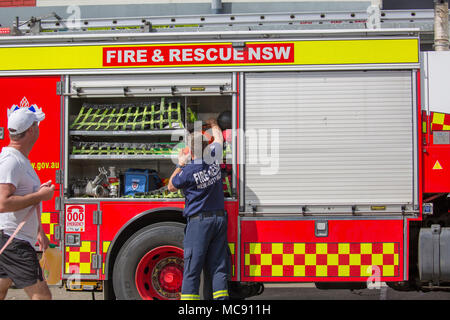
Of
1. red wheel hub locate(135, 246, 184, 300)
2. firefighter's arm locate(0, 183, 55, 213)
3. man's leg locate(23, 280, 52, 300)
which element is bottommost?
red wheel hub locate(135, 246, 184, 300)

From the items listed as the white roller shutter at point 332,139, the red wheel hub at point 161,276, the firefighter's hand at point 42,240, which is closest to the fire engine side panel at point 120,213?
the red wheel hub at point 161,276

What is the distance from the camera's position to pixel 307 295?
6426 millimetres

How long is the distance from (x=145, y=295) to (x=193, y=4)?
6.58 meters

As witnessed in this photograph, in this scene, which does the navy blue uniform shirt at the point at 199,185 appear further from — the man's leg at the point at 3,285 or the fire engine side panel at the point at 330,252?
the man's leg at the point at 3,285

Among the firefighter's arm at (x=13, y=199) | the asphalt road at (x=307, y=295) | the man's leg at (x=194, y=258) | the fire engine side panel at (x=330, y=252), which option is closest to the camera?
the firefighter's arm at (x=13, y=199)

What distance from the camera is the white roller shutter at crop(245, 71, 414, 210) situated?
4.78m

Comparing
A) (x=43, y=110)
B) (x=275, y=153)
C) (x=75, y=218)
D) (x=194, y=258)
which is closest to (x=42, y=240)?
(x=75, y=218)

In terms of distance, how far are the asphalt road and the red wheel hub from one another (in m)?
1.39

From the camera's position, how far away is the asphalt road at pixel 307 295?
20.0 feet

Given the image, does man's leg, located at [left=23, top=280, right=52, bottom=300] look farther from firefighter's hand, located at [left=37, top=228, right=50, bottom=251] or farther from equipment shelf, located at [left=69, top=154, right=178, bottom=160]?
equipment shelf, located at [left=69, top=154, right=178, bottom=160]

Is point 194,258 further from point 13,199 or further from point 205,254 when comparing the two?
point 13,199

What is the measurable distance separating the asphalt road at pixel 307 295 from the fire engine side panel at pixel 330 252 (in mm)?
1483

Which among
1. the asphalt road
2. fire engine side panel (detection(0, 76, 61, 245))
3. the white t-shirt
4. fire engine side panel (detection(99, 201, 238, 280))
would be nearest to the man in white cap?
the white t-shirt

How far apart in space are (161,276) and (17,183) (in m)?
2.10
